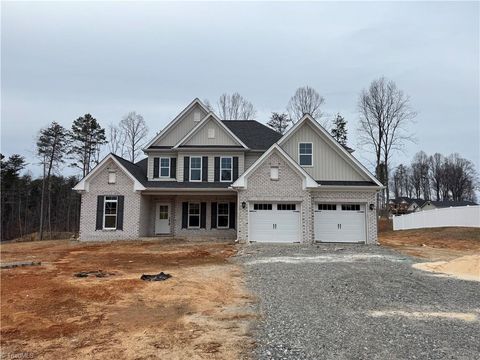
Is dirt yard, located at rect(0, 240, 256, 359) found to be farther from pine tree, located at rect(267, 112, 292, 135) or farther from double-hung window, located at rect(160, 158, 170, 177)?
pine tree, located at rect(267, 112, 292, 135)

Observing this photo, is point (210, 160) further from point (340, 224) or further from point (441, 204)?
point (441, 204)

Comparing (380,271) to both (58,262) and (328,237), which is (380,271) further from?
(58,262)

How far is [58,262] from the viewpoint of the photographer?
13719 mm

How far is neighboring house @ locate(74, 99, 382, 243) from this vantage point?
19188 millimetres

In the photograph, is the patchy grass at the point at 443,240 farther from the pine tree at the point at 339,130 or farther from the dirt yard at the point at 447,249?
the pine tree at the point at 339,130

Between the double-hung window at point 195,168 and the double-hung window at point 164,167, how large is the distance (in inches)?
62.1

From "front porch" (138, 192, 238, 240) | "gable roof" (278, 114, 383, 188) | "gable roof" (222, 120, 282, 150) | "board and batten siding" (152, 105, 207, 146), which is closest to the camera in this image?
"gable roof" (278, 114, 383, 188)

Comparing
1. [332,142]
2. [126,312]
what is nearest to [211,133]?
[332,142]

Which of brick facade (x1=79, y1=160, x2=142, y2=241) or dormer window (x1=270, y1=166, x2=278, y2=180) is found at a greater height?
dormer window (x1=270, y1=166, x2=278, y2=180)

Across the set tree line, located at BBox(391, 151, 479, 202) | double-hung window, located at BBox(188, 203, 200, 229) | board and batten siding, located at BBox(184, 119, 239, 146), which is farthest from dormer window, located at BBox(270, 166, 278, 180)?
tree line, located at BBox(391, 151, 479, 202)

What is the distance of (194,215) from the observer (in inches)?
901

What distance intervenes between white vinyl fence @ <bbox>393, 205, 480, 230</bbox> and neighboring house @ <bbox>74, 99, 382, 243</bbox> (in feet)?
36.7

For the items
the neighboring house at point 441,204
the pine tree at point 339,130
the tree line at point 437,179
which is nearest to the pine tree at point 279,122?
the pine tree at point 339,130

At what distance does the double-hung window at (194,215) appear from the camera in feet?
74.8
